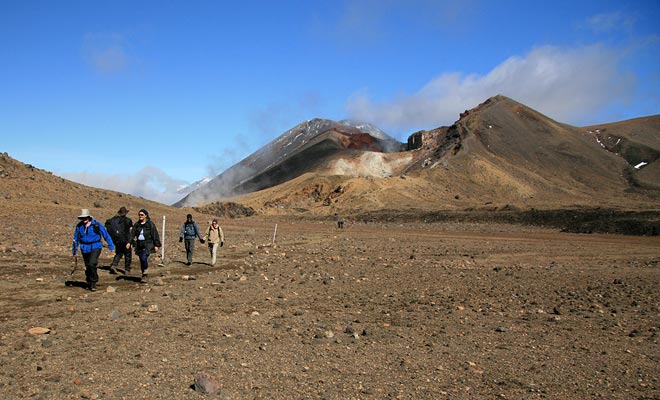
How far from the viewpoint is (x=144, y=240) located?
13570 millimetres

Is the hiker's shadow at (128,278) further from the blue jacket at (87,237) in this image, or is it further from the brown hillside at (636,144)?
the brown hillside at (636,144)

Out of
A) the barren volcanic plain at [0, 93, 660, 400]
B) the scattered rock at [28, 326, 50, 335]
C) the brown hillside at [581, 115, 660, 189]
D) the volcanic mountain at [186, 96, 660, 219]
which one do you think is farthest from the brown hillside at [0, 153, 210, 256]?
the brown hillside at [581, 115, 660, 189]

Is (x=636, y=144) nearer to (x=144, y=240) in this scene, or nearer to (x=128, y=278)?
(x=144, y=240)

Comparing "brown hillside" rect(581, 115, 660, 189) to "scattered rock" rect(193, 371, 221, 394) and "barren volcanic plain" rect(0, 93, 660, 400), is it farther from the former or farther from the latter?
"scattered rock" rect(193, 371, 221, 394)

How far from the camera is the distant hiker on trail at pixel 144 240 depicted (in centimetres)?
1341

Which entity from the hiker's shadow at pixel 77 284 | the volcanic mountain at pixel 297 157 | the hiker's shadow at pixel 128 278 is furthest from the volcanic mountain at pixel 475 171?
the hiker's shadow at pixel 77 284

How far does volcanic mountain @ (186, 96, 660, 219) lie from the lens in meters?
63.7

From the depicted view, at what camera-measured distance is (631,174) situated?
84000 mm

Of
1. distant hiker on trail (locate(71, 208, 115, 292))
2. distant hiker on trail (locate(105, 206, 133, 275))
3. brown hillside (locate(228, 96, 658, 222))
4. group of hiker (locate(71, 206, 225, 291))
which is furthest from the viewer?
brown hillside (locate(228, 96, 658, 222))

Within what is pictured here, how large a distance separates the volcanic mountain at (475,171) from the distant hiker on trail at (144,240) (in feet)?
143

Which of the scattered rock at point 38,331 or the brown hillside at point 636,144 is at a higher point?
the brown hillside at point 636,144

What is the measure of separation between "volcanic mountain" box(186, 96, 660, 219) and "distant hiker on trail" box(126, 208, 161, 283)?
4361cm

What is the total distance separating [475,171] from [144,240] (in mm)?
64646

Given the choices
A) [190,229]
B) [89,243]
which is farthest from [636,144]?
[89,243]
